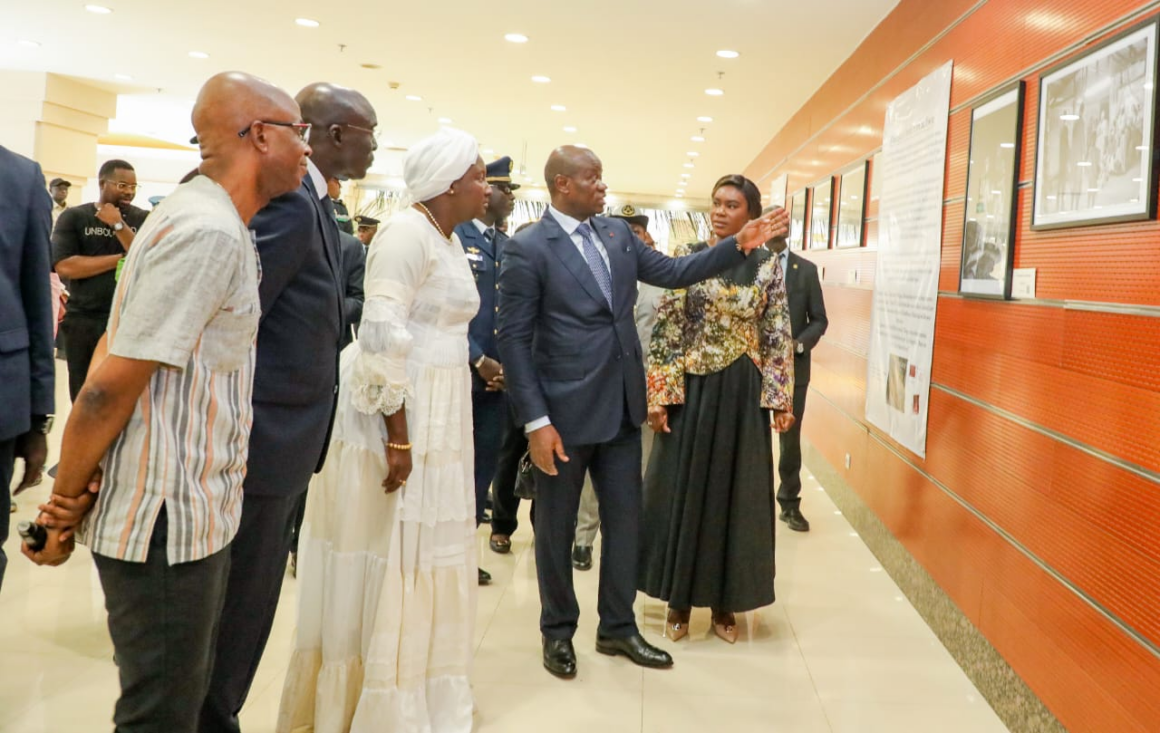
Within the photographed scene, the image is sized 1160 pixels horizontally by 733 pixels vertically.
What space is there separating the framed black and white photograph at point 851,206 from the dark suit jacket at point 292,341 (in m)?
4.44

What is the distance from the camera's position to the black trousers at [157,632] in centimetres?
147

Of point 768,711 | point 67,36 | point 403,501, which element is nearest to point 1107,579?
point 768,711

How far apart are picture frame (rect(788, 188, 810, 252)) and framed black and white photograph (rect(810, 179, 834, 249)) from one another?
38cm

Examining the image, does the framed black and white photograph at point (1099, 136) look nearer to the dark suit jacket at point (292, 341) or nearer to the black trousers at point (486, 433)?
the dark suit jacket at point (292, 341)

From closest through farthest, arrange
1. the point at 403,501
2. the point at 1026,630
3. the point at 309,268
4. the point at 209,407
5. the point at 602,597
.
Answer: the point at 209,407
the point at 309,268
the point at 403,501
the point at 1026,630
the point at 602,597

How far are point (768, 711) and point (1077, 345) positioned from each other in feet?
4.67

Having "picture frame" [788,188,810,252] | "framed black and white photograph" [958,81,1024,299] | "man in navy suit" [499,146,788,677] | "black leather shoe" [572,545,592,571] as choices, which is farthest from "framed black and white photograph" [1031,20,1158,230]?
"picture frame" [788,188,810,252]

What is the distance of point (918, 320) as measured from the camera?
13.9 feet

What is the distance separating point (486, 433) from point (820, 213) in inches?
186

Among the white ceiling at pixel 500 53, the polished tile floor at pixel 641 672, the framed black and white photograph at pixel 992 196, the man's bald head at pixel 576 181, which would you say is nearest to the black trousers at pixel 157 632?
the polished tile floor at pixel 641 672

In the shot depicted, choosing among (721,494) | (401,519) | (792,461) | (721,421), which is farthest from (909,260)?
(401,519)

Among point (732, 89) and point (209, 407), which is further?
point (732, 89)

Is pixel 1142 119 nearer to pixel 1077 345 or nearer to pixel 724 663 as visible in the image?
pixel 1077 345

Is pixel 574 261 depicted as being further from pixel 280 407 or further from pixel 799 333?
pixel 799 333
